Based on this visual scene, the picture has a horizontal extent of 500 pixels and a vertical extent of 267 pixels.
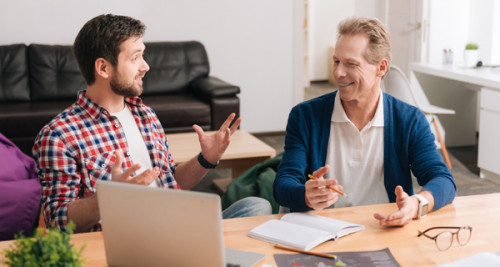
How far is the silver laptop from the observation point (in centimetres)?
125

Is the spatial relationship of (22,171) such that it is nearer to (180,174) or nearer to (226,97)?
(180,174)

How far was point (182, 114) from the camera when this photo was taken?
Result: 16.1ft

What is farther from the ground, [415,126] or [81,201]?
[415,126]

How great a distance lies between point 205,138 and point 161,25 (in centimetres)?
371

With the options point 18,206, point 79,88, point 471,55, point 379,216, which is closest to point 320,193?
point 379,216

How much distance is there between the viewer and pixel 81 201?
68.6 inches

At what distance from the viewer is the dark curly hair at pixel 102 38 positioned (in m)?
1.96

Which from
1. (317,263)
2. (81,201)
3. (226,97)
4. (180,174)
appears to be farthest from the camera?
(226,97)

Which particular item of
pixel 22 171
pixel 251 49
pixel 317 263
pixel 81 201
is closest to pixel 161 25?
pixel 251 49

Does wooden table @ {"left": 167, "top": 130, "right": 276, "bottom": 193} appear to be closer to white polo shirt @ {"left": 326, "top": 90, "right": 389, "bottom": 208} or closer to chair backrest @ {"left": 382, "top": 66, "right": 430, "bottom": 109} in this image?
chair backrest @ {"left": 382, "top": 66, "right": 430, "bottom": 109}

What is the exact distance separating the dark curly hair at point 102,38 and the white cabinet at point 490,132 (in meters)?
3.00

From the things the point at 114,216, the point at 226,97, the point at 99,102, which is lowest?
the point at 226,97

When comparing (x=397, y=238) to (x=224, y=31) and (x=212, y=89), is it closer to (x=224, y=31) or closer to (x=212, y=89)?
(x=212, y=89)

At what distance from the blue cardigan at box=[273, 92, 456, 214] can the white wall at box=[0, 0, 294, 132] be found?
11.9 feet
